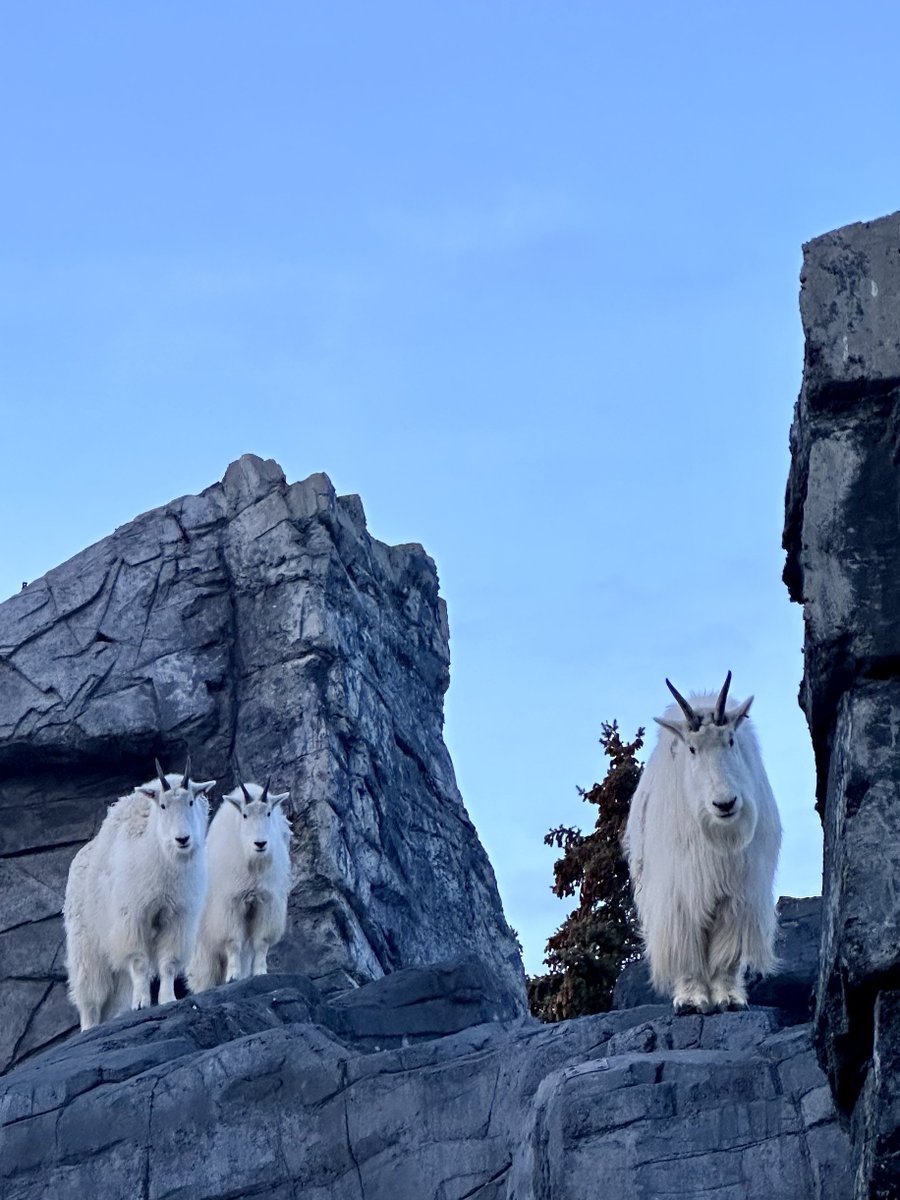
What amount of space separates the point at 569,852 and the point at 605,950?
4.22 feet

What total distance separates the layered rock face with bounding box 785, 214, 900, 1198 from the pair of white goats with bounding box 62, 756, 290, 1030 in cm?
1176

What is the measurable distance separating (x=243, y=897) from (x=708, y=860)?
7.21m

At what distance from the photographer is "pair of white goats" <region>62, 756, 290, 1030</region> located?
52.8ft

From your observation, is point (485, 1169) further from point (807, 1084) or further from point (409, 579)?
point (409, 579)

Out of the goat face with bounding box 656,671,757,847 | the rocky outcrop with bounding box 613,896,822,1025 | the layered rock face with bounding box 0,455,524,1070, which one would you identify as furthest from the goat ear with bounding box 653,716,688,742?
the layered rock face with bounding box 0,455,524,1070

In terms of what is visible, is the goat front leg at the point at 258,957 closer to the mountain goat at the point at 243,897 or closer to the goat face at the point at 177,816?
the mountain goat at the point at 243,897

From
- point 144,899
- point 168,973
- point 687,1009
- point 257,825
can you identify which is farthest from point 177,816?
point 687,1009

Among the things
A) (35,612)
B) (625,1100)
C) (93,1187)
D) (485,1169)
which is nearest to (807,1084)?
(625,1100)

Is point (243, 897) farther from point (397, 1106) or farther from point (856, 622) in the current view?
point (856, 622)

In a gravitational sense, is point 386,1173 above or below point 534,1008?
below

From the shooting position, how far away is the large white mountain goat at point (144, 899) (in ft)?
52.6

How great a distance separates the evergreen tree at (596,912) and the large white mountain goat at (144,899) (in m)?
3.27

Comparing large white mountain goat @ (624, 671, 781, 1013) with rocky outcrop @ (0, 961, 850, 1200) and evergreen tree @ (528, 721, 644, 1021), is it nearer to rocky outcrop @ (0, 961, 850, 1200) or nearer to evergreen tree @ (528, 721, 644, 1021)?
rocky outcrop @ (0, 961, 850, 1200)

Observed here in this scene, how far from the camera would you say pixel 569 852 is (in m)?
18.5
